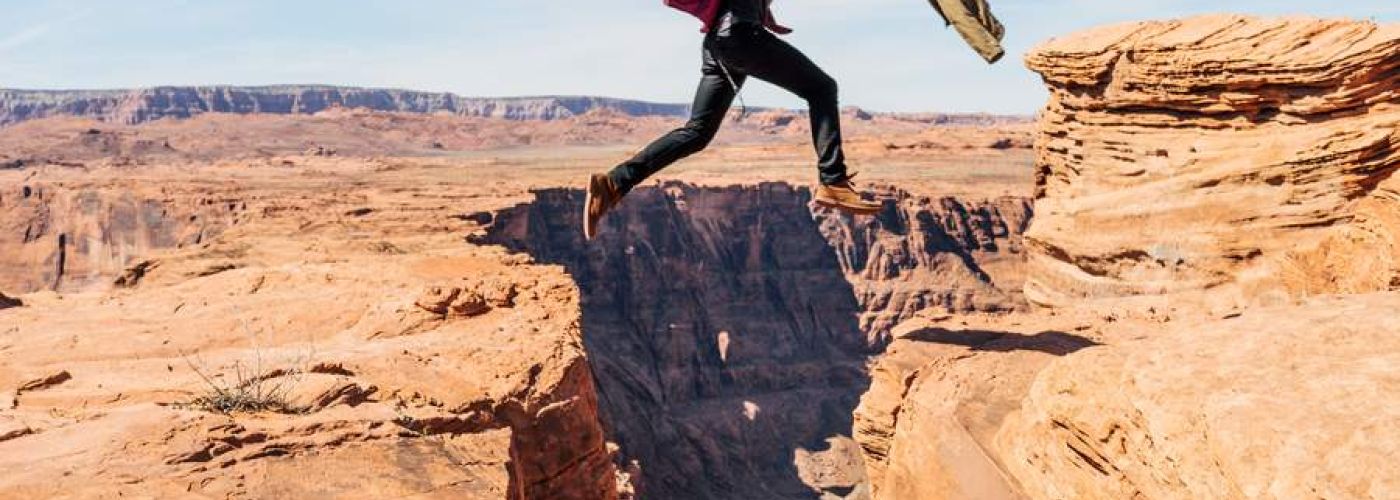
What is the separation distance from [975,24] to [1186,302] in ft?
30.6

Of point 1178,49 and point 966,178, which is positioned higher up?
point 1178,49

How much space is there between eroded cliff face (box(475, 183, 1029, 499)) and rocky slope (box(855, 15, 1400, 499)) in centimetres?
3010

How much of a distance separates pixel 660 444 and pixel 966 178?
39.0 meters

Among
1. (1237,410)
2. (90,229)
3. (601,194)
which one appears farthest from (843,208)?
(90,229)

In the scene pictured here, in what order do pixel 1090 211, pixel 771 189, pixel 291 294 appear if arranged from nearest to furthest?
pixel 291 294
pixel 1090 211
pixel 771 189

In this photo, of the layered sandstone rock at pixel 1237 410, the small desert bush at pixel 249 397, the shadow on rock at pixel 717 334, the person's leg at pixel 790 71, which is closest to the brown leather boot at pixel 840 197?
the person's leg at pixel 790 71

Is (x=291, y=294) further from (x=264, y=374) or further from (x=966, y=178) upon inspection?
(x=966, y=178)

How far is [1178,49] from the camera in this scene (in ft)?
41.4

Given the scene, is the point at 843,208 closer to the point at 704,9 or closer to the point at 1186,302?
the point at 704,9

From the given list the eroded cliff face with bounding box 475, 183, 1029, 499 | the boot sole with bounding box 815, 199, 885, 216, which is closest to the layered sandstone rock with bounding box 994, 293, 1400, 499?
the boot sole with bounding box 815, 199, 885, 216

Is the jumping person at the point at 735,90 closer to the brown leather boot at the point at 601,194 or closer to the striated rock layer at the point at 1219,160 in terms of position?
the brown leather boot at the point at 601,194

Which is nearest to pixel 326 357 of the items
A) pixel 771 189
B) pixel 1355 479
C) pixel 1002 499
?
pixel 1002 499

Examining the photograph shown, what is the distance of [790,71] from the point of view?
14.8ft

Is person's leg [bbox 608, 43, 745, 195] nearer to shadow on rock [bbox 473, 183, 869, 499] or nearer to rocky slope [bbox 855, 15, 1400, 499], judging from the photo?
rocky slope [bbox 855, 15, 1400, 499]
